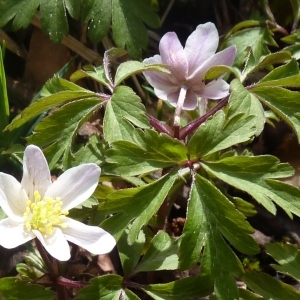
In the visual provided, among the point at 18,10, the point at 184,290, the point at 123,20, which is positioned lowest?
the point at 184,290

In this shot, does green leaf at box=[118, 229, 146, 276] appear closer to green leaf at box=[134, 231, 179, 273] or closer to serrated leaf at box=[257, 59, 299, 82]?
green leaf at box=[134, 231, 179, 273]

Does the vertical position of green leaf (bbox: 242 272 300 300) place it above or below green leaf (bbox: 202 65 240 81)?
below

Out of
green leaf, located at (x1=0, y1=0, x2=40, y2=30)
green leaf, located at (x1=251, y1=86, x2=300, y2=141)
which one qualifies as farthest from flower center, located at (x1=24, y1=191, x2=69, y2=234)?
green leaf, located at (x1=0, y1=0, x2=40, y2=30)

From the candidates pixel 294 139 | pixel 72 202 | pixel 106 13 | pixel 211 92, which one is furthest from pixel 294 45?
pixel 72 202

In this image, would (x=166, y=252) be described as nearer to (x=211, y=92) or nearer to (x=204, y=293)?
(x=204, y=293)

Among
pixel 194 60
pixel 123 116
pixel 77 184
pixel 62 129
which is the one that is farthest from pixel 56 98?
pixel 194 60

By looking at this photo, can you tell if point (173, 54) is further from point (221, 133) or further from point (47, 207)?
point (47, 207)
